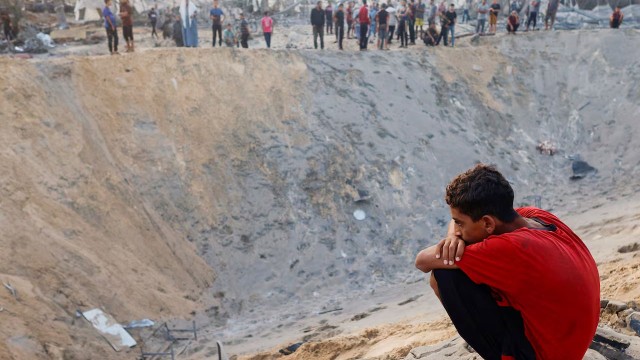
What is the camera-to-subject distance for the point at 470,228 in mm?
2822

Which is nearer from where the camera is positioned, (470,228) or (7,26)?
(470,228)

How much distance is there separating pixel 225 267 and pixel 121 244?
5.91 ft

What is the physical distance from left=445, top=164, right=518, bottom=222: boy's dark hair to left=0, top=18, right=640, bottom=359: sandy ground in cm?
278

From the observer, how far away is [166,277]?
972 centimetres

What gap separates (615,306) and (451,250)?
8.72 ft

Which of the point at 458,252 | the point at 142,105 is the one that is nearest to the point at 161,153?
the point at 142,105

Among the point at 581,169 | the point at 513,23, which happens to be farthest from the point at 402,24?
the point at 581,169

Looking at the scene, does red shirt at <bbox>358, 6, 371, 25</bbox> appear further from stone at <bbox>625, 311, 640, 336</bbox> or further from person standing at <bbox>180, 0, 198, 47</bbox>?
stone at <bbox>625, 311, 640, 336</bbox>

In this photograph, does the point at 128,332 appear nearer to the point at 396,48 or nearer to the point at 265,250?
the point at 265,250

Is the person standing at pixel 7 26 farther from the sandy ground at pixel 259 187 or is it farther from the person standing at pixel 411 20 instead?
the person standing at pixel 411 20

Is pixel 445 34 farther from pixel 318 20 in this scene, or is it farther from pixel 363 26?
pixel 318 20

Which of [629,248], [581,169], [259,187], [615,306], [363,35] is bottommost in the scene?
[581,169]

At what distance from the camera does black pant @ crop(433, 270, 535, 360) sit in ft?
9.07

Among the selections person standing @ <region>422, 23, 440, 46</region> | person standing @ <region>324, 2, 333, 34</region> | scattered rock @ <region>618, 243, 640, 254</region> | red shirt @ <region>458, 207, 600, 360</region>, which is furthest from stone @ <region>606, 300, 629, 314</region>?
person standing @ <region>324, 2, 333, 34</region>
